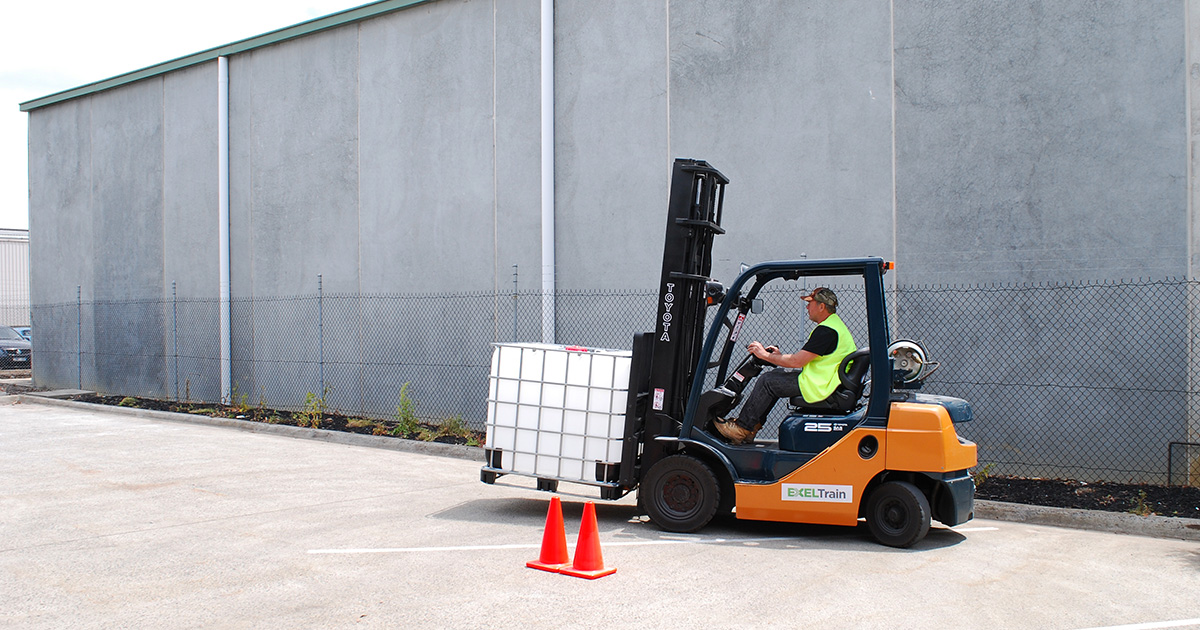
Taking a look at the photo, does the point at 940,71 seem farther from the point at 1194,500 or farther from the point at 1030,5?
the point at 1194,500

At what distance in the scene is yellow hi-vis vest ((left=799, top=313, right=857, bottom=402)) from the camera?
713cm

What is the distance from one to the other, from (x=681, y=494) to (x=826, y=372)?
1.46 metres

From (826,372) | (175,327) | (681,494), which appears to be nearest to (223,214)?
(175,327)

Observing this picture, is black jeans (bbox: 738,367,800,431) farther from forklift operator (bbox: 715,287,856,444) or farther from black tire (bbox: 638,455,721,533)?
black tire (bbox: 638,455,721,533)

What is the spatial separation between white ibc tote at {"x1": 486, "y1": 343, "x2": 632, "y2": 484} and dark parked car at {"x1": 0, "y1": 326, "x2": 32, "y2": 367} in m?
25.8

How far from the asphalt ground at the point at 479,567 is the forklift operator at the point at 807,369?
0.90 m

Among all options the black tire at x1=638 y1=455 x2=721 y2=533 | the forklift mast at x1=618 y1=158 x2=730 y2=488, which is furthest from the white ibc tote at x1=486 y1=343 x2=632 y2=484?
the black tire at x1=638 y1=455 x2=721 y2=533

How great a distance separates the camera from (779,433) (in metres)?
7.06

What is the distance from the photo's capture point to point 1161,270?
943cm

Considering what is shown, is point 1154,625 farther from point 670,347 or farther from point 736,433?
point 670,347

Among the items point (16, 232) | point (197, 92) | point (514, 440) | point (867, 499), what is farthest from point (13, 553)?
point (16, 232)

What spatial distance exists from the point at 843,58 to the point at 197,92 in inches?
504

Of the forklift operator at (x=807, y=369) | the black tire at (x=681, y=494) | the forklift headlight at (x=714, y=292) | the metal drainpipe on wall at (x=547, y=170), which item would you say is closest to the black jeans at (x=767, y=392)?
A: the forklift operator at (x=807, y=369)

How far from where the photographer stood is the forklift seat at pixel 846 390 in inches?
280
